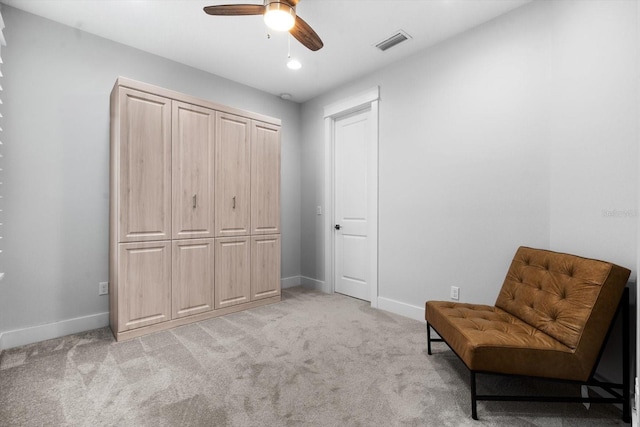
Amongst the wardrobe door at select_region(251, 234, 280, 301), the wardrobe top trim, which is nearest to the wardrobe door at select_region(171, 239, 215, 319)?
the wardrobe door at select_region(251, 234, 280, 301)

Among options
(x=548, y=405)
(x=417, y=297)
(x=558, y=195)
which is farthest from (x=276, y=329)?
(x=558, y=195)

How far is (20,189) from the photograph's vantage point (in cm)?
245

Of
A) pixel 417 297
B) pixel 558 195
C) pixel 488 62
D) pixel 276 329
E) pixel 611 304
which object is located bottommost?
pixel 276 329

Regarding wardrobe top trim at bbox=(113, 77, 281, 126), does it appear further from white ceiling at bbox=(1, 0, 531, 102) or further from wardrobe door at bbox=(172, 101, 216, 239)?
white ceiling at bbox=(1, 0, 531, 102)

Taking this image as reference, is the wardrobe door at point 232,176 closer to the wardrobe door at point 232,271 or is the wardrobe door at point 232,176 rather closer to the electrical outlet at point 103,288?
the wardrobe door at point 232,271

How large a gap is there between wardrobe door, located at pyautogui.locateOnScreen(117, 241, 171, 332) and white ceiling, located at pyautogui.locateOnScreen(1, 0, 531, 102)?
1.96m

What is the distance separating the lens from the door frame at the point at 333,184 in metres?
3.50

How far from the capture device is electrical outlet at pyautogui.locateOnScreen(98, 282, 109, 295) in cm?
283

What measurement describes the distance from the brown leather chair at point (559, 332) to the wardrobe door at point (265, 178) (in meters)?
2.26

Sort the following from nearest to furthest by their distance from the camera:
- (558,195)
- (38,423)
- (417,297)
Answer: (38,423), (558,195), (417,297)

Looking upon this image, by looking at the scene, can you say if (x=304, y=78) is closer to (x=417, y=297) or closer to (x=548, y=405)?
(x=417, y=297)

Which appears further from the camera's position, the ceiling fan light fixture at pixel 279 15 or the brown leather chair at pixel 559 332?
the ceiling fan light fixture at pixel 279 15

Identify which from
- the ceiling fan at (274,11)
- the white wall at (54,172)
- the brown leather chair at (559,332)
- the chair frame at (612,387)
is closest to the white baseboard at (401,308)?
the brown leather chair at (559,332)

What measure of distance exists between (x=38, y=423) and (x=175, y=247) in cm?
149
